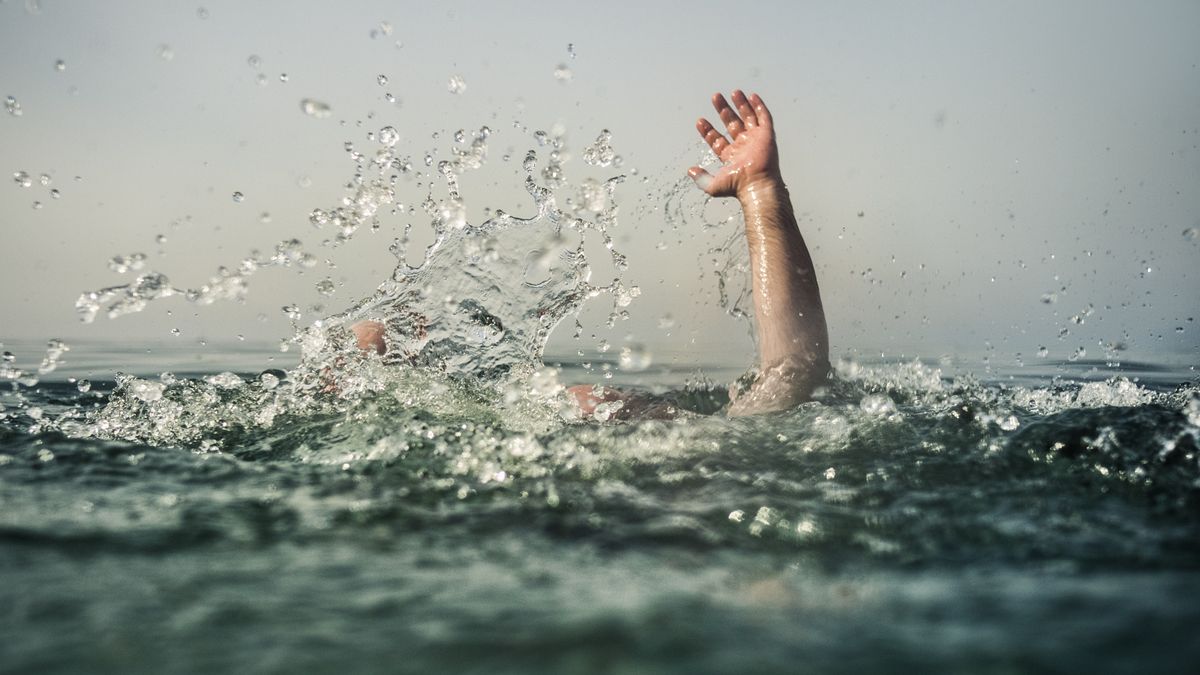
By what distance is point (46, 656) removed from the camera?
129 cm

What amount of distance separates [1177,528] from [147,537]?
2403 mm

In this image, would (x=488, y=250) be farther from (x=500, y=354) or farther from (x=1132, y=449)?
(x=1132, y=449)

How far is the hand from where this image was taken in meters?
4.44

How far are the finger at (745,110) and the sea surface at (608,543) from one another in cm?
179

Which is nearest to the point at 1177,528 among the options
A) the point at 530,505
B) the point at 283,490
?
the point at 530,505

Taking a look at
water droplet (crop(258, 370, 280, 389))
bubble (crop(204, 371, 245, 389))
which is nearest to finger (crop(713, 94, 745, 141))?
water droplet (crop(258, 370, 280, 389))

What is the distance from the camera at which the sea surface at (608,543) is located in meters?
1.30

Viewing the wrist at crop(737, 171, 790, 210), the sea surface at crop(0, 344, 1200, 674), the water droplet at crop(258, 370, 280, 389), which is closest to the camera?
the sea surface at crop(0, 344, 1200, 674)

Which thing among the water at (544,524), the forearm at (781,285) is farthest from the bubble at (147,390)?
the forearm at (781,285)

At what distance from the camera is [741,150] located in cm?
452

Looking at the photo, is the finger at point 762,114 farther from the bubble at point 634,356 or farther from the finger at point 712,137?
the bubble at point 634,356

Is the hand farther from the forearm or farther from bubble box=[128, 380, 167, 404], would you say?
→ bubble box=[128, 380, 167, 404]

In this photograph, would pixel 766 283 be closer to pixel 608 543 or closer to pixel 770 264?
pixel 770 264

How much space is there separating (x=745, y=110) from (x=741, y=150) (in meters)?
0.26
